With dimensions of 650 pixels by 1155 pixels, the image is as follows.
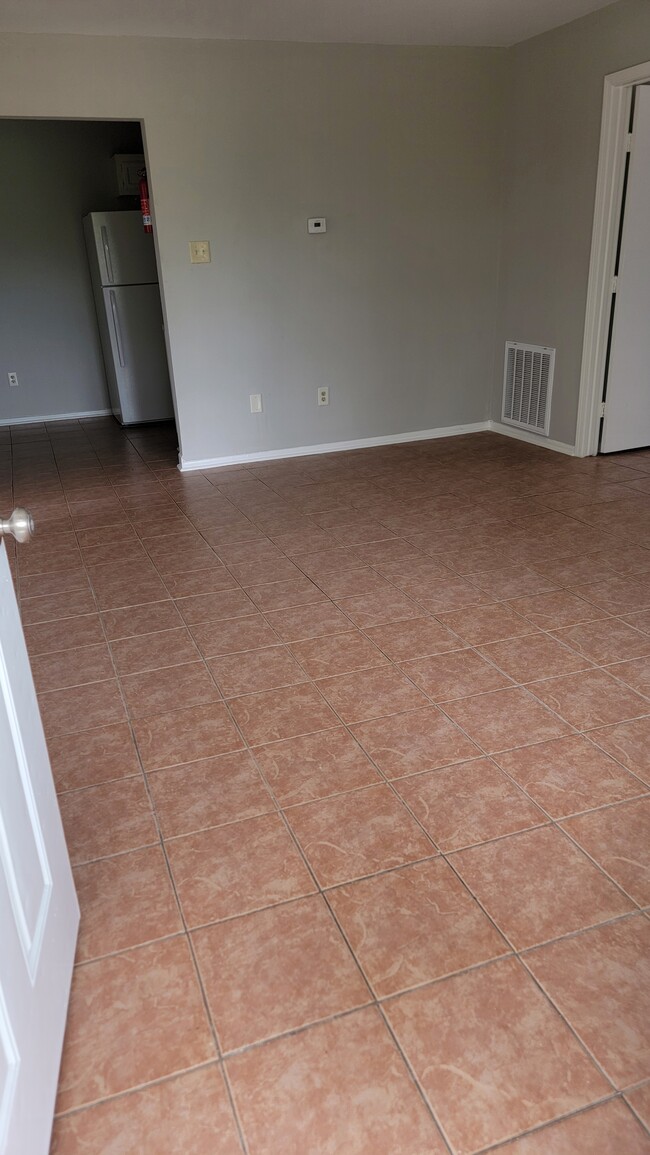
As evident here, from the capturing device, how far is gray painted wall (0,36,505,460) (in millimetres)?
4164

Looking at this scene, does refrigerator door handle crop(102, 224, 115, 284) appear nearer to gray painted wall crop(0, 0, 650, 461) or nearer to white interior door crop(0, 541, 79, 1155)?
gray painted wall crop(0, 0, 650, 461)

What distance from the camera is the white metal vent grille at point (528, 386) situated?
494 centimetres

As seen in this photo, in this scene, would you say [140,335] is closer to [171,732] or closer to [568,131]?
[568,131]

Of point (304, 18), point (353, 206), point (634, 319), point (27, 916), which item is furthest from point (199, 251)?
point (27, 916)

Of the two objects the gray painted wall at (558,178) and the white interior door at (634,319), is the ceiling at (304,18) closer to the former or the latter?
the gray painted wall at (558,178)

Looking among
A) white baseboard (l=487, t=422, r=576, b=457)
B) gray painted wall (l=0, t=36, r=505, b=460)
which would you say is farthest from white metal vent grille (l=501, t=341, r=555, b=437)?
gray painted wall (l=0, t=36, r=505, b=460)

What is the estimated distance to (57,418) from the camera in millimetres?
6727

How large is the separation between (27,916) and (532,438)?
4.63 m

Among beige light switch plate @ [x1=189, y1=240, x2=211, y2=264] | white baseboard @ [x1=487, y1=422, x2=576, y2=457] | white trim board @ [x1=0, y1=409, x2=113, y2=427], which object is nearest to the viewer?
beige light switch plate @ [x1=189, y1=240, x2=211, y2=264]

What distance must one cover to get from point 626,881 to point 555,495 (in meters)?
2.78

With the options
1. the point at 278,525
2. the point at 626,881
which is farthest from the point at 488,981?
the point at 278,525

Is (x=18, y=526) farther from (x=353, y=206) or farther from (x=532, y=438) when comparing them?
(x=532, y=438)

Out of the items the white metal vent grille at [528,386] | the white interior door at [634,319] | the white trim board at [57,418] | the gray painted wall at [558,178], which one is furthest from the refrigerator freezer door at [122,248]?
the white interior door at [634,319]

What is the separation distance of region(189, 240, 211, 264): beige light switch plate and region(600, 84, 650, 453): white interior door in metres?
2.33
